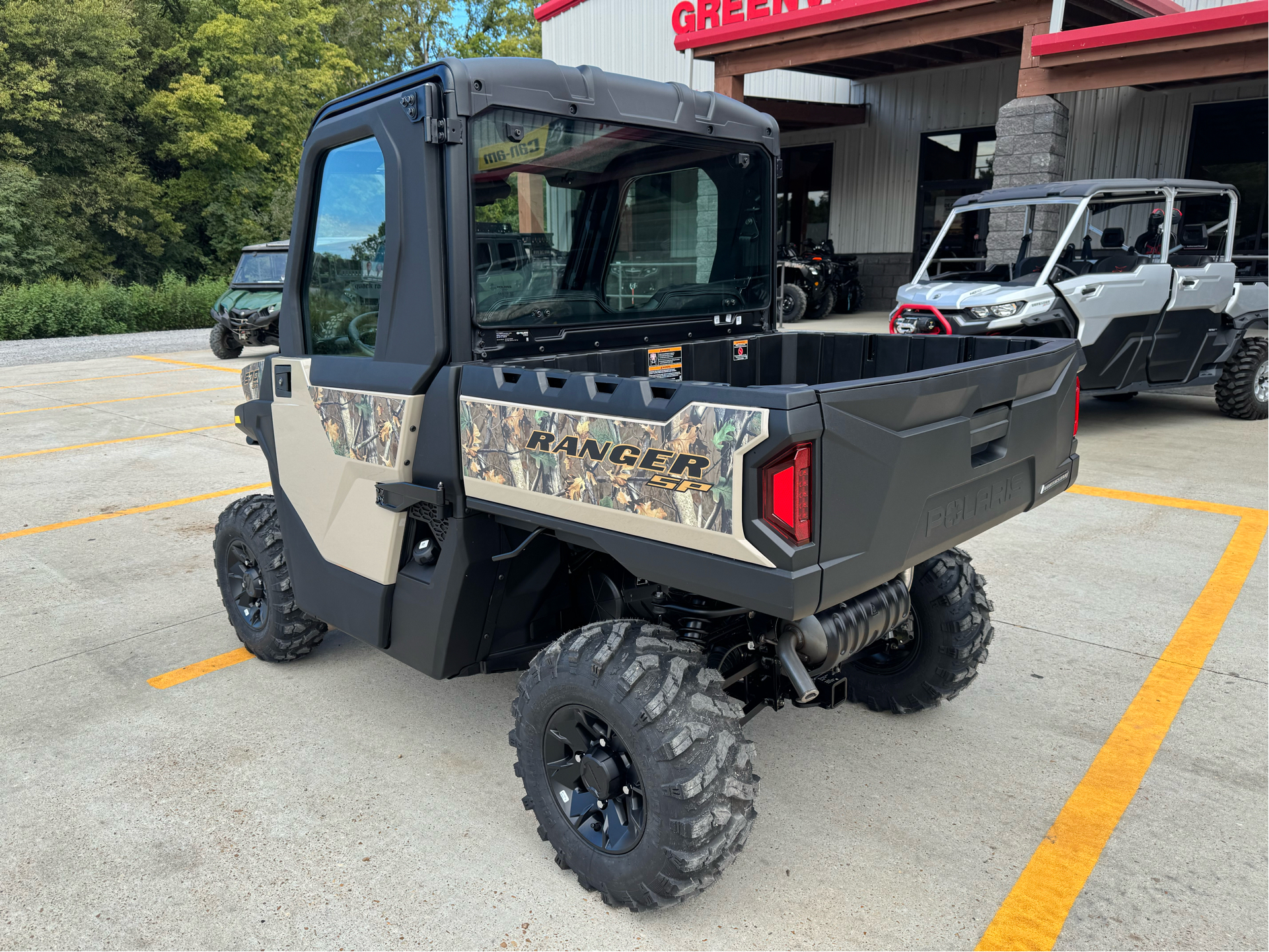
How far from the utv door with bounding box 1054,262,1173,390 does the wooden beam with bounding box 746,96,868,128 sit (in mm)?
11540

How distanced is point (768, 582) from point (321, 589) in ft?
6.53

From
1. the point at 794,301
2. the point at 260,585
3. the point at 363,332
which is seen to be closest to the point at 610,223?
the point at 363,332

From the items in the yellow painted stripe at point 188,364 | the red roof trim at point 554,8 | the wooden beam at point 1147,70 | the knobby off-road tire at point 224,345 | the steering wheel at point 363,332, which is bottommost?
the yellow painted stripe at point 188,364

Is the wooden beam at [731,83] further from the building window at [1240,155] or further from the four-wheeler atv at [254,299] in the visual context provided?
the four-wheeler atv at [254,299]

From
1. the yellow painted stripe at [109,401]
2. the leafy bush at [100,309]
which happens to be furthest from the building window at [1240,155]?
the leafy bush at [100,309]

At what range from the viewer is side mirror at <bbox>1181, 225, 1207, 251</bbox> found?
10062 millimetres

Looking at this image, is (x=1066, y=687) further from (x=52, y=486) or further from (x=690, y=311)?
(x=52, y=486)

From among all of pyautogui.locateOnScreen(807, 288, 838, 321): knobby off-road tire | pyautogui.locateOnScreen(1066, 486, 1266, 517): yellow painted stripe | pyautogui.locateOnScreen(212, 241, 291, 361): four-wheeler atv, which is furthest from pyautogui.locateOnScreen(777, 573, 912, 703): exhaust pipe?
pyautogui.locateOnScreen(807, 288, 838, 321): knobby off-road tire

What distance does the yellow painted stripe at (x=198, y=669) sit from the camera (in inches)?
157

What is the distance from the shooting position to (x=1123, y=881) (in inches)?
105

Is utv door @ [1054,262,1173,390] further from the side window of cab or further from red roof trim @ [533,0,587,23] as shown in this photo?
red roof trim @ [533,0,587,23]

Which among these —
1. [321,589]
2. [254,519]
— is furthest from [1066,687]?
[254,519]

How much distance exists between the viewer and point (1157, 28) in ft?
34.5

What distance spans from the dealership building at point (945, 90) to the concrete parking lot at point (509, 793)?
6.70m
